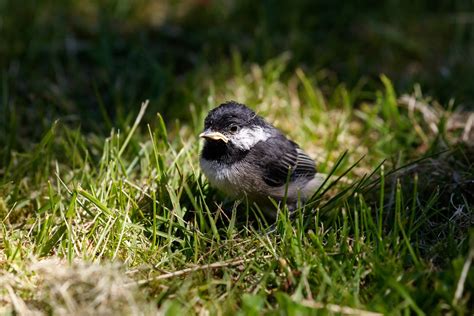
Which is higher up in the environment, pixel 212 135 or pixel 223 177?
pixel 212 135

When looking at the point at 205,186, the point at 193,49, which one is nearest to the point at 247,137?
the point at 205,186

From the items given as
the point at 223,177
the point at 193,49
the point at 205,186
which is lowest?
the point at 205,186

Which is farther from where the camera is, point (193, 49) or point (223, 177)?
point (193, 49)

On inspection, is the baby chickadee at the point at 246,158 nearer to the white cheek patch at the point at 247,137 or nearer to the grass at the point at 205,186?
the white cheek patch at the point at 247,137

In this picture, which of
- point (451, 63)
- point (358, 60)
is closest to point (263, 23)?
point (358, 60)

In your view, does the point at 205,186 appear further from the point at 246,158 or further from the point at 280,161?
the point at 280,161

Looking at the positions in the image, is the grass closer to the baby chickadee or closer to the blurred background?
the blurred background

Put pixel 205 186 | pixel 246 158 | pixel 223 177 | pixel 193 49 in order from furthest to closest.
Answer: pixel 193 49, pixel 205 186, pixel 246 158, pixel 223 177

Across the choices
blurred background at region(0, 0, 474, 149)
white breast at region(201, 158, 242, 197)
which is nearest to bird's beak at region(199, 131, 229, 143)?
white breast at region(201, 158, 242, 197)
